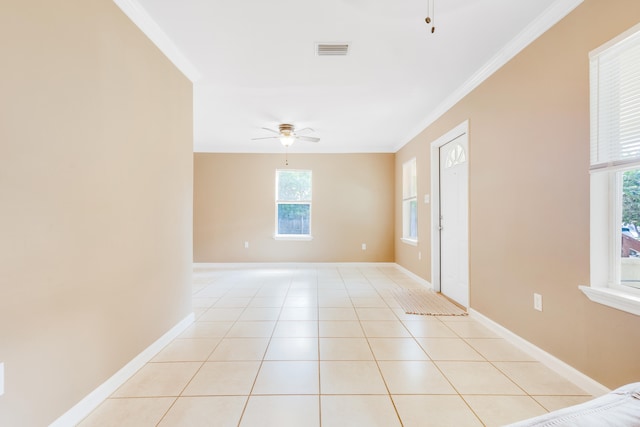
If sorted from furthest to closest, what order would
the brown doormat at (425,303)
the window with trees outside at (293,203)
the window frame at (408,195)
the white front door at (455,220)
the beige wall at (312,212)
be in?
the window with trees outside at (293,203) → the beige wall at (312,212) → the window frame at (408,195) → the white front door at (455,220) → the brown doormat at (425,303)

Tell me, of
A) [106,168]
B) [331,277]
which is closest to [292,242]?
[331,277]

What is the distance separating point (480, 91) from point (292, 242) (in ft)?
14.3

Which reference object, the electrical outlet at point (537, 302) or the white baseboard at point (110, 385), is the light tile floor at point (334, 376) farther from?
the electrical outlet at point (537, 302)

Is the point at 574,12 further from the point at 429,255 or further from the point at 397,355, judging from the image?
the point at 429,255

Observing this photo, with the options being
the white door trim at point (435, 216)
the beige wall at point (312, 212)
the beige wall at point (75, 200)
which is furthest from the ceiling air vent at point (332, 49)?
the beige wall at point (312, 212)

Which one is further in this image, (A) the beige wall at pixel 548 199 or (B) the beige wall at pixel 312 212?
(B) the beige wall at pixel 312 212

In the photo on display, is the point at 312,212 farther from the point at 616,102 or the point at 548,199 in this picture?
the point at 616,102

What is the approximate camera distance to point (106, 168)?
1.74 meters

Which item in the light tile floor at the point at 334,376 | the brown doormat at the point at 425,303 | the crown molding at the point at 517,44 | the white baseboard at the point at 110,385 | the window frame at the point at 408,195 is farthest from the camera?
the window frame at the point at 408,195

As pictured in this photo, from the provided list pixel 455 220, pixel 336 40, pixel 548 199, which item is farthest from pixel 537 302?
pixel 336 40

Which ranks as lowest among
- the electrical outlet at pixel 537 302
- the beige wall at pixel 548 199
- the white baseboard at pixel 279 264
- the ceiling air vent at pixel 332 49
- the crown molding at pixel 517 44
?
the white baseboard at pixel 279 264

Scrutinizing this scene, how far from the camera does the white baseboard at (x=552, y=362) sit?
1710 mm

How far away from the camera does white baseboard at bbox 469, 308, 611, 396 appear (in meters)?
1.71

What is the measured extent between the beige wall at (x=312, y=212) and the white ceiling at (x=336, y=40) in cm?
200
